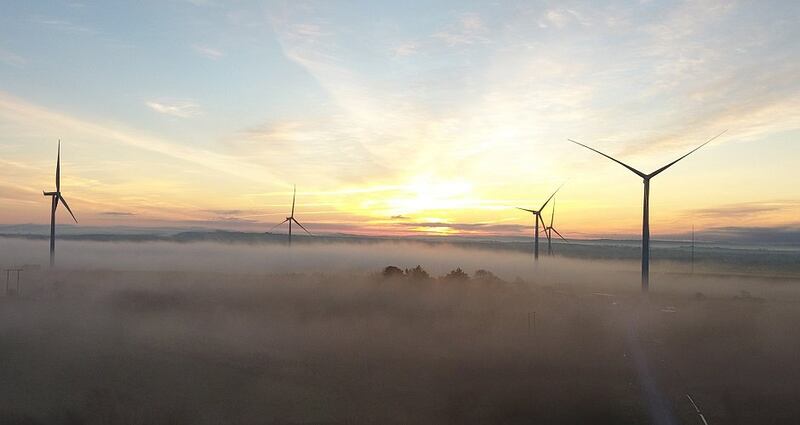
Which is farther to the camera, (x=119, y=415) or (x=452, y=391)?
(x=452, y=391)

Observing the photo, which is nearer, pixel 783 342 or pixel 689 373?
pixel 689 373

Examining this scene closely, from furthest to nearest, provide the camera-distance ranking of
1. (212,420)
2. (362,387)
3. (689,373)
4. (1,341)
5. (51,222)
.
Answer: (51,222) < (1,341) < (689,373) < (362,387) < (212,420)

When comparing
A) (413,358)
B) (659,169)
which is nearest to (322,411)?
(413,358)

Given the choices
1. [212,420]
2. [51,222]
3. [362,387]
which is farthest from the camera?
[51,222]

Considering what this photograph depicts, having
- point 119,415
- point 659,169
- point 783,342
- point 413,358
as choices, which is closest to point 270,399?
point 119,415

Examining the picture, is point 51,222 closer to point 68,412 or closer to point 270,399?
point 68,412

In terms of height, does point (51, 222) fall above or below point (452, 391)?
above

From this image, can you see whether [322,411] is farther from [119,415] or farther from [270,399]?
[119,415]

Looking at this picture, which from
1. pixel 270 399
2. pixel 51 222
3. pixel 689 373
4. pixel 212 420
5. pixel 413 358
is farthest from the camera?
pixel 51 222

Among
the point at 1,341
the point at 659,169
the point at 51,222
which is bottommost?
the point at 1,341

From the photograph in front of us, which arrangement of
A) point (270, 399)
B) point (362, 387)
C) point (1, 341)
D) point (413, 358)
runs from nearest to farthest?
point (270, 399), point (362, 387), point (413, 358), point (1, 341)
